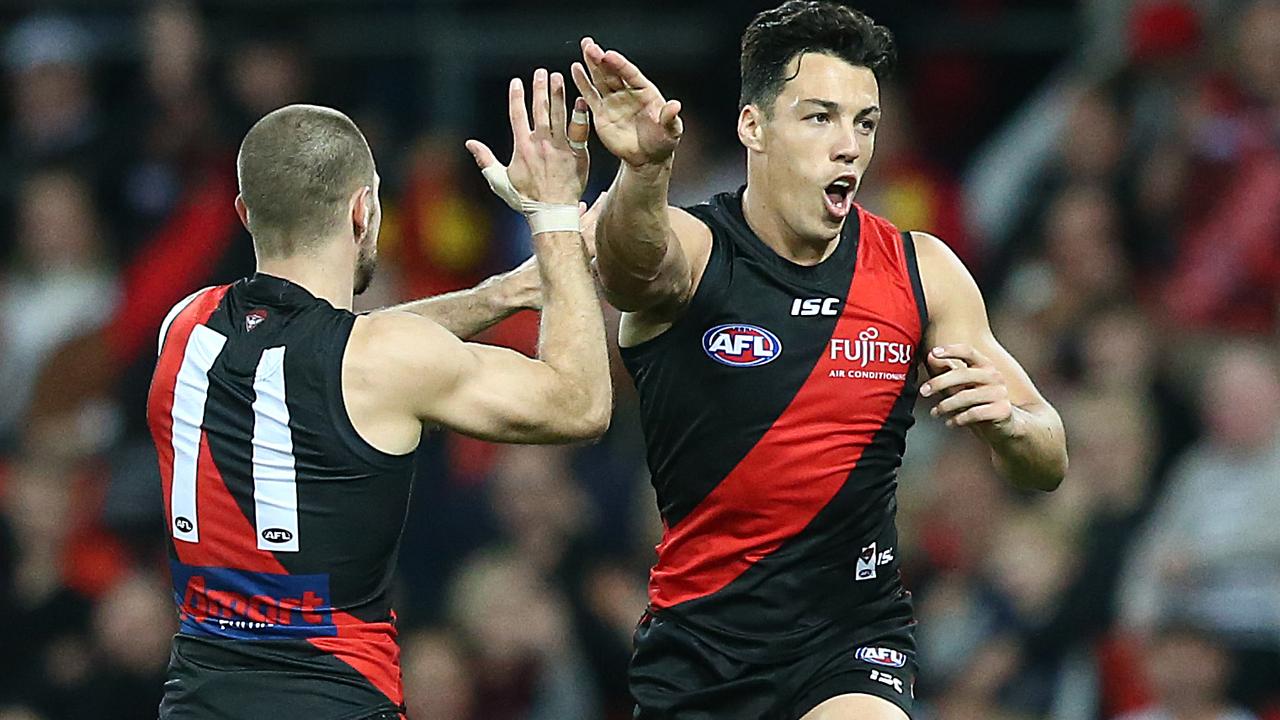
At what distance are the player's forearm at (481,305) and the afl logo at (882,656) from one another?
1436 millimetres

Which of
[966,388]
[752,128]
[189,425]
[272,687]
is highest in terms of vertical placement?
[752,128]

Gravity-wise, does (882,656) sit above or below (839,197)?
below

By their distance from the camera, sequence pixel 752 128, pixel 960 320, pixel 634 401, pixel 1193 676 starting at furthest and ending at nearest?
pixel 634 401
pixel 1193 676
pixel 752 128
pixel 960 320

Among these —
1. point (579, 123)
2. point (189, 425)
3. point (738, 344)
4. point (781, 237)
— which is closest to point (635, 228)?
point (579, 123)

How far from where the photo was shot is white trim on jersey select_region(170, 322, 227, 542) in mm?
5363

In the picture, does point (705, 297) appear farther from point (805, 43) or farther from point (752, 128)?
point (805, 43)

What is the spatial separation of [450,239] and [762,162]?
17.7 feet

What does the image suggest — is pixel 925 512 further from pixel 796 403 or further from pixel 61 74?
pixel 61 74

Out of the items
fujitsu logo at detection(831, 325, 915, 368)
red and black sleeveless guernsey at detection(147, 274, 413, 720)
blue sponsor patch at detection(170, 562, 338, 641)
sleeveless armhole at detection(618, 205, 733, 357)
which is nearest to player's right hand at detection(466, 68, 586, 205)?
sleeveless armhole at detection(618, 205, 733, 357)

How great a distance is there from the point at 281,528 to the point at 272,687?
38 centimetres

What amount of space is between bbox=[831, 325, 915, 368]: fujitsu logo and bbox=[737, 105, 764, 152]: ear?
23.6 inches

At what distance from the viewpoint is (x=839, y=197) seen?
6.00m

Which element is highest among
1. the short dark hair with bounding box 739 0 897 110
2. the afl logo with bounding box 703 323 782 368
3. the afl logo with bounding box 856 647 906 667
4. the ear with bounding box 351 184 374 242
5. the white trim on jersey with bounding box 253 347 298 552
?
the short dark hair with bounding box 739 0 897 110

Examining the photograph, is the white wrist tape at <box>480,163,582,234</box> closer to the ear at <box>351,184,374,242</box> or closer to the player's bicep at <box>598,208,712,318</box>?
the player's bicep at <box>598,208,712,318</box>
